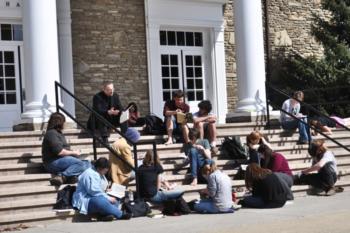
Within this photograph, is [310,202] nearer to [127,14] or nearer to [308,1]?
[127,14]

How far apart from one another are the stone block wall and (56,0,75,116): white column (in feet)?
0.89

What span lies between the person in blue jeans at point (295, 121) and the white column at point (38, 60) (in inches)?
216

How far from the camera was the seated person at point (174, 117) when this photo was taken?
41.7 ft

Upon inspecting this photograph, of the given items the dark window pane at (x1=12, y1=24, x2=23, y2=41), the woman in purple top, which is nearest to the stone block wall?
the dark window pane at (x1=12, y1=24, x2=23, y2=41)

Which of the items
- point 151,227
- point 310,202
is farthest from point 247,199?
point 151,227

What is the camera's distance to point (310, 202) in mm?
11070

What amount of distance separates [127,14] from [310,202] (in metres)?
8.09

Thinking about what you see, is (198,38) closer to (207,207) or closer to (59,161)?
(59,161)

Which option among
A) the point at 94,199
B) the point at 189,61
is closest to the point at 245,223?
A: the point at 94,199

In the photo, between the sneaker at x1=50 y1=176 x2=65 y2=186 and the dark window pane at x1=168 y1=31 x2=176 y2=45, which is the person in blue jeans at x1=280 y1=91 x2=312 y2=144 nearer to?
the dark window pane at x1=168 y1=31 x2=176 y2=45

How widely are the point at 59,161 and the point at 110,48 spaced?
6700 millimetres

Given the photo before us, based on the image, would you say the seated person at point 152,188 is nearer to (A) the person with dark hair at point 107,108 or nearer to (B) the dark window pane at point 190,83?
(A) the person with dark hair at point 107,108

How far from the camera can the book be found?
9.84 m

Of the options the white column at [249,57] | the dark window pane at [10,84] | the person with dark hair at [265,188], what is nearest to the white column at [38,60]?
the dark window pane at [10,84]
